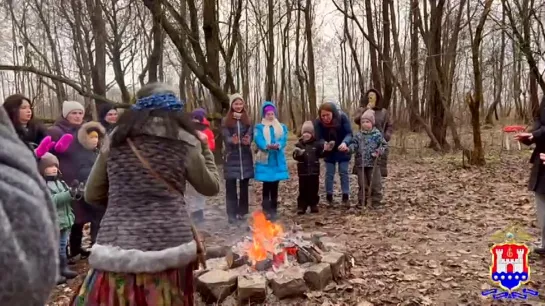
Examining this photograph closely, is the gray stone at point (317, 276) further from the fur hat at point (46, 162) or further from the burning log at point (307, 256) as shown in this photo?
the fur hat at point (46, 162)

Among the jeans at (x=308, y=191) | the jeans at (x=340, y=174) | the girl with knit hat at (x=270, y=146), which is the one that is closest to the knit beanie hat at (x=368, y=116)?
the jeans at (x=340, y=174)

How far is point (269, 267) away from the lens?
13.9ft

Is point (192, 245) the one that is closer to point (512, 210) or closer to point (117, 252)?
point (117, 252)

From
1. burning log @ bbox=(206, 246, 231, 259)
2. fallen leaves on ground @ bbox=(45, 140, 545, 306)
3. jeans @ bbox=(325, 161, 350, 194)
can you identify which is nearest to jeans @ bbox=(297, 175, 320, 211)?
fallen leaves on ground @ bbox=(45, 140, 545, 306)

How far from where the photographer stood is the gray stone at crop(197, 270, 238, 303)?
3957 millimetres

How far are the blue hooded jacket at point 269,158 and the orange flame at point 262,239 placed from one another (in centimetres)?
147

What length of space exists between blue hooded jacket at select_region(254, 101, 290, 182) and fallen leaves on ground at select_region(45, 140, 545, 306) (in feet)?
2.21

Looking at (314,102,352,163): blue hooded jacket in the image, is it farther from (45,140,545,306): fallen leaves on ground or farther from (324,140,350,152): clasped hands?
(45,140,545,306): fallen leaves on ground

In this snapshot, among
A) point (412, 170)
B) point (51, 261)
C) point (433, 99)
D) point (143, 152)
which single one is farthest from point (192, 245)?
point (433, 99)

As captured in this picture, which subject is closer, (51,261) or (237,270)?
(51,261)

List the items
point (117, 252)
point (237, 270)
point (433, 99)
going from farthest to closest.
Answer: point (433, 99), point (237, 270), point (117, 252)

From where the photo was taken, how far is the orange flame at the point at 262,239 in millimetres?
4328

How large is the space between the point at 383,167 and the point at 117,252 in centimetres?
573

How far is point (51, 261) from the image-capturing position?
96 cm
